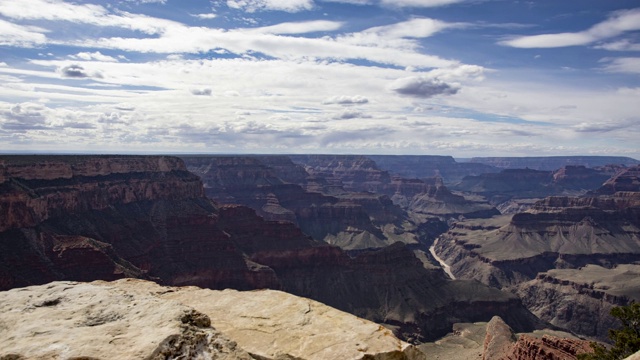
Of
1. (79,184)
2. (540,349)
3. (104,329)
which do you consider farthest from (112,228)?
(104,329)

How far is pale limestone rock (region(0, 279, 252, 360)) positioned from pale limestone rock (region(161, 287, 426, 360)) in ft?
4.01

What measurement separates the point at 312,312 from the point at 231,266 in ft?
353

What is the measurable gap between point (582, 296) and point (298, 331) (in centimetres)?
16441

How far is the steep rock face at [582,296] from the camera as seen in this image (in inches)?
5310

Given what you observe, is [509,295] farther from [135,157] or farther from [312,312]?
[312,312]

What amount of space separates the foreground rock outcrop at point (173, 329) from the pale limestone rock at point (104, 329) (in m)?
0.02

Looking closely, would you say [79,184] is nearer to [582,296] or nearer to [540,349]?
[540,349]

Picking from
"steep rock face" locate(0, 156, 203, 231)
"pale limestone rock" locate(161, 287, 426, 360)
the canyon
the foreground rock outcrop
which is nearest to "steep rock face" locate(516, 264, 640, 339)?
the canyon

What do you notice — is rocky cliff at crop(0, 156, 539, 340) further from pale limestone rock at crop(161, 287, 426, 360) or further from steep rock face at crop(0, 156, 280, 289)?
pale limestone rock at crop(161, 287, 426, 360)

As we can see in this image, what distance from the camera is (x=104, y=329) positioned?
375 inches

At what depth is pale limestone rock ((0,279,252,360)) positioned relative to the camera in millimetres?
8594

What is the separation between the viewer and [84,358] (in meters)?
8.36

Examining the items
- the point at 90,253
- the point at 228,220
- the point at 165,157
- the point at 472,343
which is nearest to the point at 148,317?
the point at 90,253

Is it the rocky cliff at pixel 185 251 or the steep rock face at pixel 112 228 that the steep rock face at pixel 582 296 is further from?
the steep rock face at pixel 112 228
